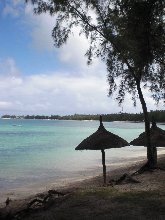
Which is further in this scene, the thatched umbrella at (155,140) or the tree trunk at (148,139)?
the thatched umbrella at (155,140)

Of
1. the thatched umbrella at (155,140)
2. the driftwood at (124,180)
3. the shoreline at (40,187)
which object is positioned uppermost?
the thatched umbrella at (155,140)

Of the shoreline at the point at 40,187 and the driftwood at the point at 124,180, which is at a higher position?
the driftwood at the point at 124,180

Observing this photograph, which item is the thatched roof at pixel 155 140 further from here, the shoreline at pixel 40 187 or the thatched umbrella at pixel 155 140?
the shoreline at pixel 40 187

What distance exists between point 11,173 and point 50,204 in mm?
18442

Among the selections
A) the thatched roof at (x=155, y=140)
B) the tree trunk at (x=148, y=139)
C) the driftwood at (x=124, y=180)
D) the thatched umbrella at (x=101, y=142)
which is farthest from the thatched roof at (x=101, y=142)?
the thatched roof at (x=155, y=140)

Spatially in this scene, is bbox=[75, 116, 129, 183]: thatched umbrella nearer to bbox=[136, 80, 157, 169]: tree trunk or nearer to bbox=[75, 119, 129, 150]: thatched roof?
bbox=[75, 119, 129, 150]: thatched roof

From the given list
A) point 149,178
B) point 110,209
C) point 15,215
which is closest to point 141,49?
point 110,209

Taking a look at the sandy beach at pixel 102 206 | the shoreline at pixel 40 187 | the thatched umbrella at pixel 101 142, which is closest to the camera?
the sandy beach at pixel 102 206

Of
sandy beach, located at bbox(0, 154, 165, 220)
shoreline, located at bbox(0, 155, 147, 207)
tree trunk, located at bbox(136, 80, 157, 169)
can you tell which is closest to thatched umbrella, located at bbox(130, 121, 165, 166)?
tree trunk, located at bbox(136, 80, 157, 169)

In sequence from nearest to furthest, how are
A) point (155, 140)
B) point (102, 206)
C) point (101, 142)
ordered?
point (102, 206) → point (101, 142) → point (155, 140)

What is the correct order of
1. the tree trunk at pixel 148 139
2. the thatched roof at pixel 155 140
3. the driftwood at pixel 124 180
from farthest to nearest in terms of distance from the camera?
the thatched roof at pixel 155 140 → the tree trunk at pixel 148 139 → the driftwood at pixel 124 180

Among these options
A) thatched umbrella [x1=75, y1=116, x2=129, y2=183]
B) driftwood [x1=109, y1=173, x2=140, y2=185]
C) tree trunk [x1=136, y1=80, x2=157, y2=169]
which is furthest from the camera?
tree trunk [x1=136, y1=80, x2=157, y2=169]

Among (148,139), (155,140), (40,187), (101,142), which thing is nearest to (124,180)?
(101,142)

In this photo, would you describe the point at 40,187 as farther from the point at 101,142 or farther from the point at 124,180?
the point at 124,180
